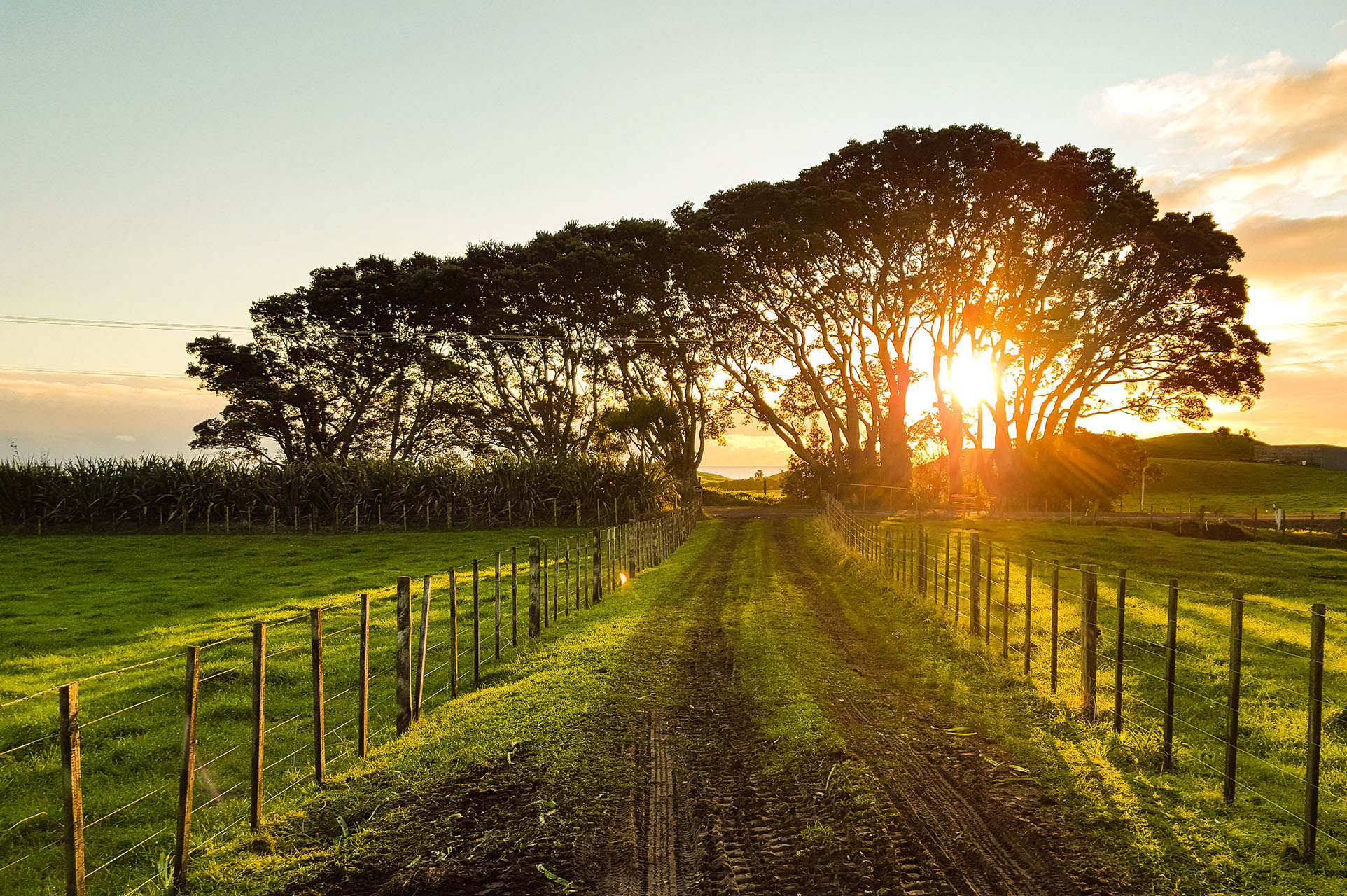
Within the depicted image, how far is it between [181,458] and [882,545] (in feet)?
114

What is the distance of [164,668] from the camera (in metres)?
12.7

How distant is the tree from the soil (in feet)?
147

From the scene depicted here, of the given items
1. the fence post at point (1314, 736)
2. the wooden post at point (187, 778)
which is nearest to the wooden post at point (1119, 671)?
the fence post at point (1314, 736)

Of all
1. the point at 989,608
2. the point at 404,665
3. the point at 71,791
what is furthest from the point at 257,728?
the point at 989,608

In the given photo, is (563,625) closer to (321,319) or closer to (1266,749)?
(1266,749)

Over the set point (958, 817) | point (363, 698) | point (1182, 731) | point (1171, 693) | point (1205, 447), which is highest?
point (1205, 447)

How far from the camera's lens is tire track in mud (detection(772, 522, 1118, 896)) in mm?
5312

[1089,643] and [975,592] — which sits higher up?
[1089,643]

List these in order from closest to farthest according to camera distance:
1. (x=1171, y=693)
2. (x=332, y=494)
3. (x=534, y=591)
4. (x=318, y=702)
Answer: (x=318, y=702), (x=1171, y=693), (x=534, y=591), (x=332, y=494)

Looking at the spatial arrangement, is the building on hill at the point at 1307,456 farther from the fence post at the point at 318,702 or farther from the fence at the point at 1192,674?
the fence post at the point at 318,702

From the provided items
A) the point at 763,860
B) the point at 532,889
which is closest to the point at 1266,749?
the point at 763,860

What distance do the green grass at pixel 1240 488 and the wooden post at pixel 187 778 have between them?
68476mm

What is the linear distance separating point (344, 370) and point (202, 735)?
1809 inches

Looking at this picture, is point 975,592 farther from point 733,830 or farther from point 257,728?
point 257,728
